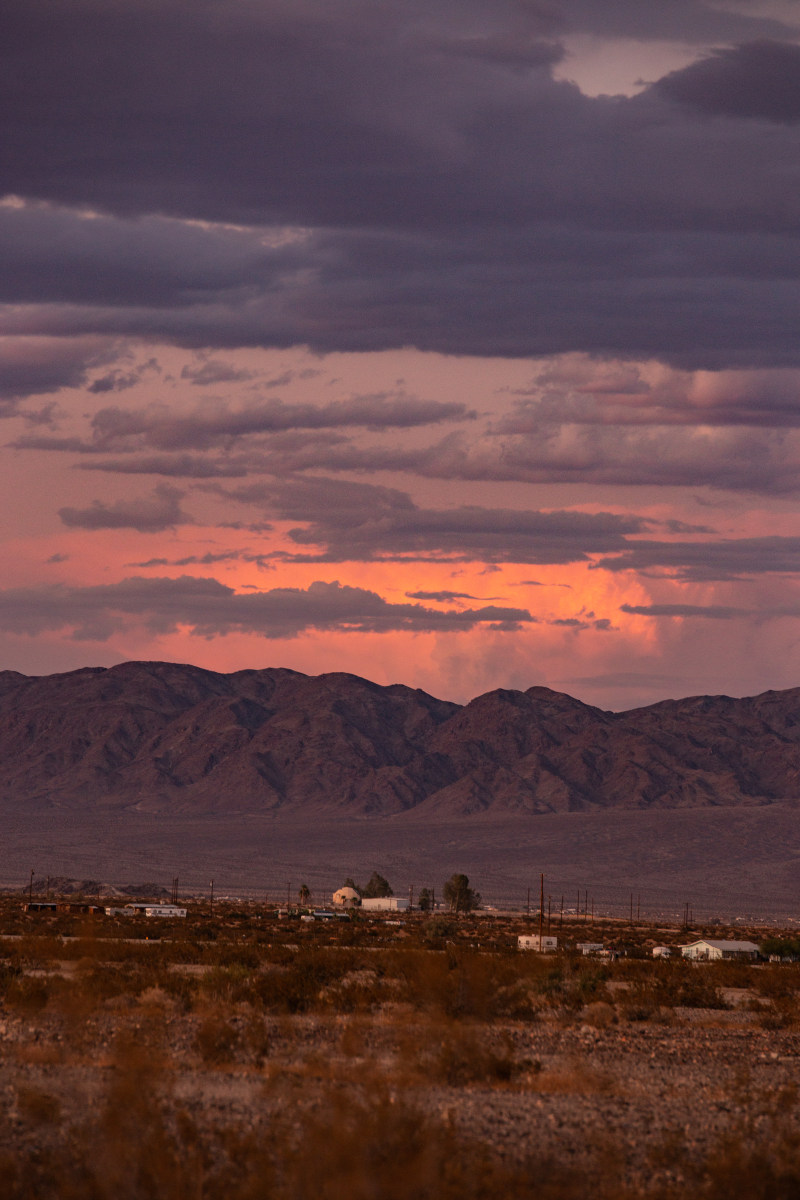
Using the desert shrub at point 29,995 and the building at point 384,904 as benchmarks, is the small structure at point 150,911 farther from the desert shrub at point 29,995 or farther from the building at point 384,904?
the desert shrub at point 29,995

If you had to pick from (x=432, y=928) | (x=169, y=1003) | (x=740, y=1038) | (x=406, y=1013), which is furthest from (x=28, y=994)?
(x=432, y=928)

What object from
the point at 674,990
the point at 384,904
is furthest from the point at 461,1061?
the point at 384,904

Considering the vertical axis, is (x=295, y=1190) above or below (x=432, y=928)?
above

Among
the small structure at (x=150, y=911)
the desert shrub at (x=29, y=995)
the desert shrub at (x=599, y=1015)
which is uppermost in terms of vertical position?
the desert shrub at (x=29, y=995)

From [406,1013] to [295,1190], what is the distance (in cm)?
1515

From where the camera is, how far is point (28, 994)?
26047 millimetres

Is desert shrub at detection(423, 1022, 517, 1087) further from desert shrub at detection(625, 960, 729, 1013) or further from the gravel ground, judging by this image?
desert shrub at detection(625, 960, 729, 1013)

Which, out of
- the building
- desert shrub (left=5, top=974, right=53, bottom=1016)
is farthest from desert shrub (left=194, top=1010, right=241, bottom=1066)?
the building

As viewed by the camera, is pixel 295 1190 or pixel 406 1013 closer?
pixel 295 1190

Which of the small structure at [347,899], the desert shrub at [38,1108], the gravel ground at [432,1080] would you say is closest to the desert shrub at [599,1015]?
the gravel ground at [432,1080]

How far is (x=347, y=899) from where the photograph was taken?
523ft

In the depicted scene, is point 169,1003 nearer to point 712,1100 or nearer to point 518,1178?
point 712,1100

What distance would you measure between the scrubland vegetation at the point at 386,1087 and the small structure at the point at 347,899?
121 m

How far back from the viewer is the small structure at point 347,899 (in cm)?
15575
